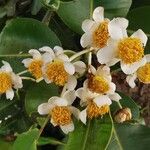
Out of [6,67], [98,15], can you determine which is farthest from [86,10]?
[6,67]

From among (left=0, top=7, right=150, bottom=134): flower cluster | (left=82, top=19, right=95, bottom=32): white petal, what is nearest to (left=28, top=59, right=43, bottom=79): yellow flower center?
(left=0, top=7, right=150, bottom=134): flower cluster

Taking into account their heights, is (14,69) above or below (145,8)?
below

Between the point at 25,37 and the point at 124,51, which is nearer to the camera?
the point at 124,51

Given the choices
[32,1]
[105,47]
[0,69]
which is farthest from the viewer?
[32,1]

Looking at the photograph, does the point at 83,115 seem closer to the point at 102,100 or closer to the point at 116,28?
the point at 102,100

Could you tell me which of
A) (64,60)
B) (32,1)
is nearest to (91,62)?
(64,60)

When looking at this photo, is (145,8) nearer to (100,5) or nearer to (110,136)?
(100,5)
